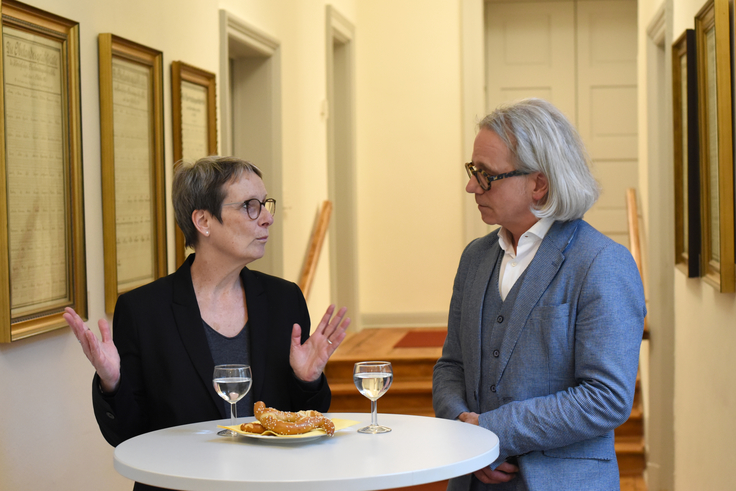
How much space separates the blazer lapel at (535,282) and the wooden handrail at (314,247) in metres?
3.26

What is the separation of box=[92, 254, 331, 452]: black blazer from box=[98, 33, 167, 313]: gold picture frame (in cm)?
88

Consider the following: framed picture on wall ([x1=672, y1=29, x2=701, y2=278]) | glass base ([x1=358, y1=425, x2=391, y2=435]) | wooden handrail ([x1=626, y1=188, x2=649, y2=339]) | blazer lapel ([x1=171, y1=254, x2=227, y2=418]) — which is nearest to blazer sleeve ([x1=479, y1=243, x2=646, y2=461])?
glass base ([x1=358, y1=425, x2=391, y2=435])

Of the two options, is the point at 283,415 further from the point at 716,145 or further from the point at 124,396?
the point at 716,145

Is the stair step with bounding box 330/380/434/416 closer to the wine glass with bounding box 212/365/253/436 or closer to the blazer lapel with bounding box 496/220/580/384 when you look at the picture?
the blazer lapel with bounding box 496/220/580/384

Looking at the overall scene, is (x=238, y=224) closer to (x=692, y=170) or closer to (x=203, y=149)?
(x=203, y=149)

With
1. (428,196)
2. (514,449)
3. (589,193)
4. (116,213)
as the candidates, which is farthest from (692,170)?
(428,196)

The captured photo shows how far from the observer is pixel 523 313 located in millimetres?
1861

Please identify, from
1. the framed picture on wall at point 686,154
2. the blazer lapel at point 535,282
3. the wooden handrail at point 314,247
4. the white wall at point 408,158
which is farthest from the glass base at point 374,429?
the white wall at point 408,158

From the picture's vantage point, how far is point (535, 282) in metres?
1.87

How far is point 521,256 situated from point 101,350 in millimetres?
983

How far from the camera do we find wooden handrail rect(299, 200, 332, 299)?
17.2 feet

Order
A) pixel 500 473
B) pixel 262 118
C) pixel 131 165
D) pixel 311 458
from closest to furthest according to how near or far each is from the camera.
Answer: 1. pixel 311 458
2. pixel 500 473
3. pixel 131 165
4. pixel 262 118

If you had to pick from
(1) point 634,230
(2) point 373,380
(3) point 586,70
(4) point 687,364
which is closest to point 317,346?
(2) point 373,380

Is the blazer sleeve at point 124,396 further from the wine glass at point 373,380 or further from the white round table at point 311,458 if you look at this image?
the wine glass at point 373,380
